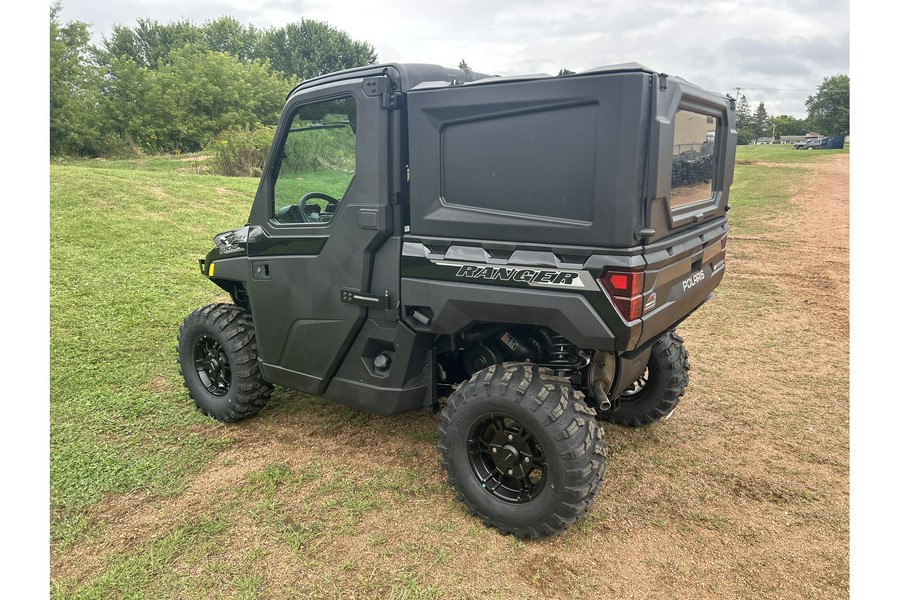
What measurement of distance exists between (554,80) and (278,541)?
8.25 feet

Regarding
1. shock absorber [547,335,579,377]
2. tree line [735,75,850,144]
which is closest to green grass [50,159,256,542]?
shock absorber [547,335,579,377]

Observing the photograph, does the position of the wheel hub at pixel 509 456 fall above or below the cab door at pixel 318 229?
below

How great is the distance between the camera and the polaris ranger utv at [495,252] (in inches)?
97.0

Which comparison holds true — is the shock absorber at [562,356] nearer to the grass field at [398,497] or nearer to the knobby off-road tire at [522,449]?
the knobby off-road tire at [522,449]

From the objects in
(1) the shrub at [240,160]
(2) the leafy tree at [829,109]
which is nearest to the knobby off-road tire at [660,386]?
(1) the shrub at [240,160]

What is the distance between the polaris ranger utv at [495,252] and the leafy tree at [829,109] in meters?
77.2

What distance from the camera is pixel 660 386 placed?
12.8 feet

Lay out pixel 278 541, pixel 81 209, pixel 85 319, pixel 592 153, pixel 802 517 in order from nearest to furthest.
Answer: pixel 592 153 < pixel 278 541 < pixel 802 517 < pixel 85 319 < pixel 81 209

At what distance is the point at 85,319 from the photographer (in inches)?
251

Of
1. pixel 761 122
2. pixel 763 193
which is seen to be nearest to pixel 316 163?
pixel 763 193

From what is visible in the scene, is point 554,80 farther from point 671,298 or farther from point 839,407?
point 839,407

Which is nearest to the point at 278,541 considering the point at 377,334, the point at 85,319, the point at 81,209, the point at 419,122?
the point at 377,334

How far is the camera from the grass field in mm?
2615

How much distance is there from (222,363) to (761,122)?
10974cm
